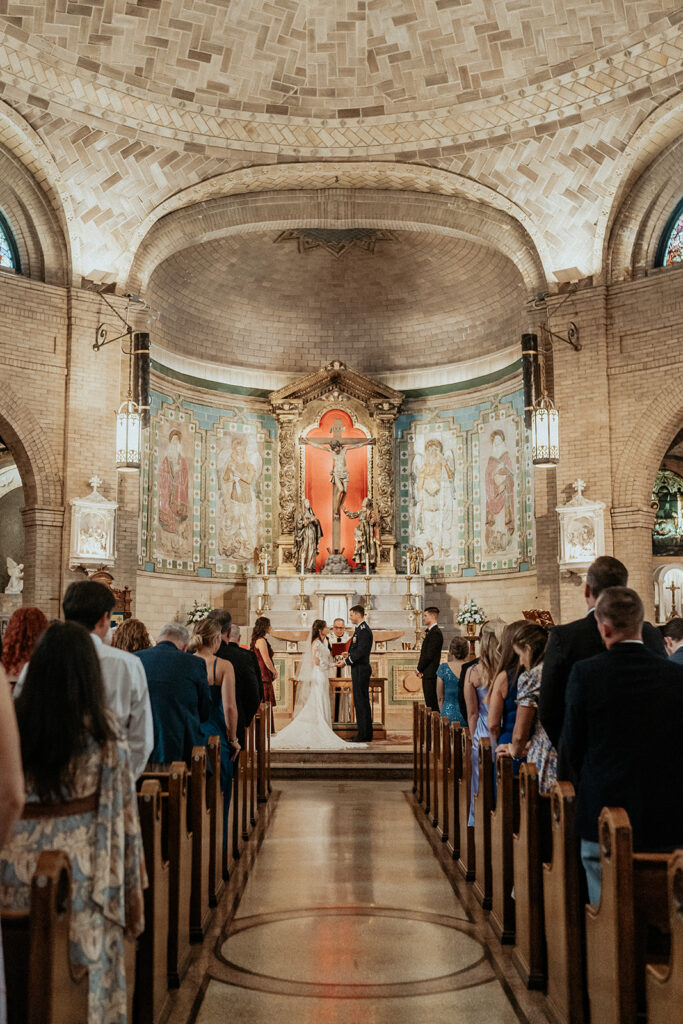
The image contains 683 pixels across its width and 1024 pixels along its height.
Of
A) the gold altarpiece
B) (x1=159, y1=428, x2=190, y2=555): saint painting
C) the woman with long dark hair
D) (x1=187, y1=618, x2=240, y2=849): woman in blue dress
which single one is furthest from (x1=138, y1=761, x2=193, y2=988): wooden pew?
the gold altarpiece

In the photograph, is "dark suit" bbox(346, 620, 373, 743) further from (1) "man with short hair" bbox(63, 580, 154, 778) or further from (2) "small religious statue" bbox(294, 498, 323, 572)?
(1) "man with short hair" bbox(63, 580, 154, 778)

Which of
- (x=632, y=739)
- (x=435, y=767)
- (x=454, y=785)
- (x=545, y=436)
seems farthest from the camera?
(x=545, y=436)

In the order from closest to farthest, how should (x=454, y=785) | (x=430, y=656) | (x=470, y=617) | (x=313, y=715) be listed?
1. (x=454, y=785)
2. (x=430, y=656)
3. (x=313, y=715)
4. (x=470, y=617)

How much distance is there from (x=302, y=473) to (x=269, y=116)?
280 inches

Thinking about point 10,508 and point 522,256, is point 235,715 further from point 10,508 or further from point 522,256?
point 10,508

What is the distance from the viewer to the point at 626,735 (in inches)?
147

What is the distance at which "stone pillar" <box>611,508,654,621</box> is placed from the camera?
14961 millimetres

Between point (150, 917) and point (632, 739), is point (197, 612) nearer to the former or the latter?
point (150, 917)

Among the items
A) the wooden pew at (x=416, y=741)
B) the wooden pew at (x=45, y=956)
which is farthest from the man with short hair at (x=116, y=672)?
the wooden pew at (x=416, y=741)

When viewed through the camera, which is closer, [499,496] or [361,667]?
[361,667]

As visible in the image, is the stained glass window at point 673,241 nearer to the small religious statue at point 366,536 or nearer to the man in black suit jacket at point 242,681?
the small religious statue at point 366,536

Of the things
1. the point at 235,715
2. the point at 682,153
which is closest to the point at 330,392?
the point at 682,153

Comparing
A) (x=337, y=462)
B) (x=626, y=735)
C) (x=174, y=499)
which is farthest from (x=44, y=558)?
(x=626, y=735)

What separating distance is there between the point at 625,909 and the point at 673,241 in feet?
46.4
